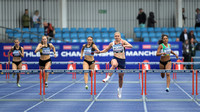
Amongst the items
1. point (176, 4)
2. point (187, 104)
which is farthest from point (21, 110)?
point (176, 4)

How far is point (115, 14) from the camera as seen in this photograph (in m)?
30.1

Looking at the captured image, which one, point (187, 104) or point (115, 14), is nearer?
point (187, 104)

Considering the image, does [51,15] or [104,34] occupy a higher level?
[51,15]

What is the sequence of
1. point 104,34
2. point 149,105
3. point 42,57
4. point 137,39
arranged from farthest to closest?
point 137,39
point 104,34
point 42,57
point 149,105

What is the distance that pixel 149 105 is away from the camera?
9.37 m

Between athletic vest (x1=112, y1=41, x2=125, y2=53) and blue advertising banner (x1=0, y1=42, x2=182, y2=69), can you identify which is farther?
blue advertising banner (x1=0, y1=42, x2=182, y2=69)

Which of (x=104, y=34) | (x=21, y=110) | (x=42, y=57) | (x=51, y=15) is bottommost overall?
(x=21, y=110)

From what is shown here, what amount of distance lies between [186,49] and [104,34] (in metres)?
6.66

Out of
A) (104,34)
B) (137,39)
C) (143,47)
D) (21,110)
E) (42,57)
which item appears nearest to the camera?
(21,110)

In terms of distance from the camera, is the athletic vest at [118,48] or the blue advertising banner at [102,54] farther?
the blue advertising banner at [102,54]

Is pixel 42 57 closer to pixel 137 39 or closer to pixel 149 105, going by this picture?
pixel 149 105

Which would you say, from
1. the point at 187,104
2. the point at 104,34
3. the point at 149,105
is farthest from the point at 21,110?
the point at 104,34

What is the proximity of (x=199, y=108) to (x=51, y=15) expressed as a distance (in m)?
22.9

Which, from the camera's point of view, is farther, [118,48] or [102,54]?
[102,54]
